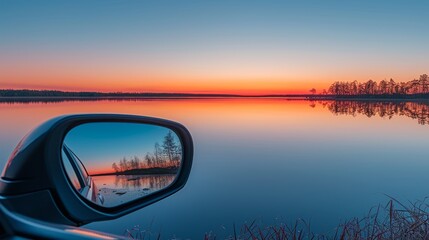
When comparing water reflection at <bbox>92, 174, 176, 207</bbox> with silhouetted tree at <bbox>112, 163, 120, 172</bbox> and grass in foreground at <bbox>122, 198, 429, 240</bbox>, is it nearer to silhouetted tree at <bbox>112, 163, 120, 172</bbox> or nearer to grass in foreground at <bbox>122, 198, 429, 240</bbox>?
silhouetted tree at <bbox>112, 163, 120, 172</bbox>

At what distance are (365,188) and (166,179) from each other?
42.4 feet

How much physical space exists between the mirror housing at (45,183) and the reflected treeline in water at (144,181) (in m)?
0.35

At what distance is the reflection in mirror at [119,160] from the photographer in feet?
4.29

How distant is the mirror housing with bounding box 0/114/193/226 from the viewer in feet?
2.91

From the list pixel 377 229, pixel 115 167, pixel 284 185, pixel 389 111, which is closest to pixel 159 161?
pixel 115 167

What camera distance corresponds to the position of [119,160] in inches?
63.4

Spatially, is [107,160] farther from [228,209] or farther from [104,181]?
[228,209]

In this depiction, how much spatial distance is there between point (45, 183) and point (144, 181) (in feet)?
2.40

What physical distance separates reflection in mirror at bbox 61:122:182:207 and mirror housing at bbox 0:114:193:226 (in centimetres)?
9

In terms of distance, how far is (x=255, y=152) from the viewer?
21.2 metres

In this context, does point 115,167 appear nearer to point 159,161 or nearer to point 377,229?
point 159,161

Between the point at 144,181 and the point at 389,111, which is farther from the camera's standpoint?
the point at 389,111

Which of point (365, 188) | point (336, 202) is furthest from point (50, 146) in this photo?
point (365, 188)

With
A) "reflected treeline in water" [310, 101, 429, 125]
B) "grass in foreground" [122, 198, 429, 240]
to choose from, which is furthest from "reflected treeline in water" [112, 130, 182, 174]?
"reflected treeline in water" [310, 101, 429, 125]
